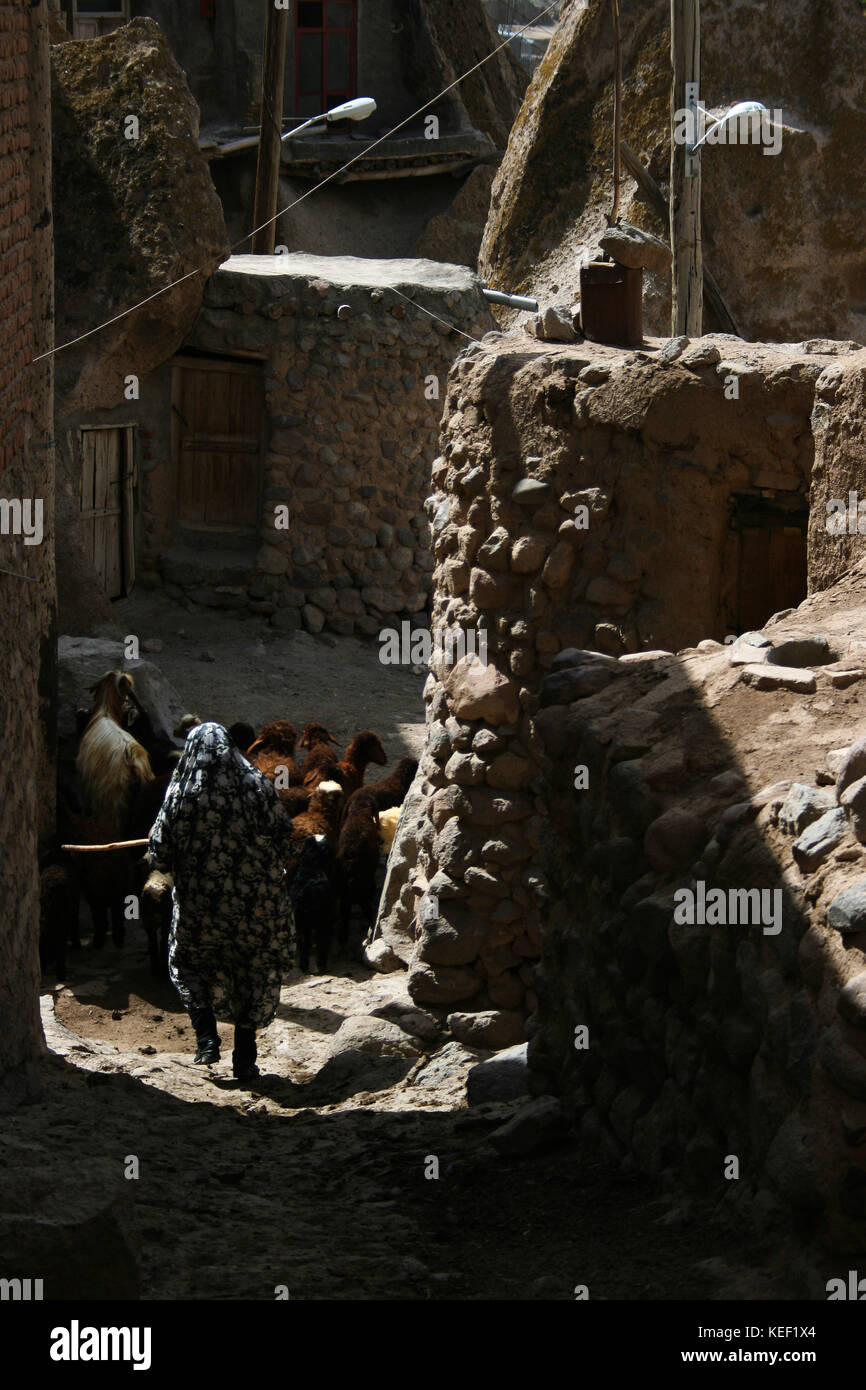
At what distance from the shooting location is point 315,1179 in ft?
16.5

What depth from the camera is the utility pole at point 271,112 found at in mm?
16516

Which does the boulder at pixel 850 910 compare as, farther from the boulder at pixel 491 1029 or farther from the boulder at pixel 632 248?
the boulder at pixel 632 248

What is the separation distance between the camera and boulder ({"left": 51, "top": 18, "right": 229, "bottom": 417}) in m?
12.5

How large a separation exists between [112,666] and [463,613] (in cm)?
421

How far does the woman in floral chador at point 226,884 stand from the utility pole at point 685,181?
519cm

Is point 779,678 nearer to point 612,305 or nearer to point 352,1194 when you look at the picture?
point 352,1194

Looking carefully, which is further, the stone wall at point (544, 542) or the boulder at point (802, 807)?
the stone wall at point (544, 542)

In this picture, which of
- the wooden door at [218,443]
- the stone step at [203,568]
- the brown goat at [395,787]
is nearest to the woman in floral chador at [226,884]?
the brown goat at [395,787]

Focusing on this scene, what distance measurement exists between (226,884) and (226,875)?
0.04 m

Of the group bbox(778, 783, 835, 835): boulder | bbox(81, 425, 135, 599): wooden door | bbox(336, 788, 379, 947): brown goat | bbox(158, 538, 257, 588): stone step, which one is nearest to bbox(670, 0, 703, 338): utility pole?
bbox(336, 788, 379, 947): brown goat

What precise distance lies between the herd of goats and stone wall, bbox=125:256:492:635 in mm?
4014

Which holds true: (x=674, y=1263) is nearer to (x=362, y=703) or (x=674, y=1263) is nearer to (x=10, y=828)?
(x=10, y=828)

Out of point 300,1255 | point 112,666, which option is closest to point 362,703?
point 112,666

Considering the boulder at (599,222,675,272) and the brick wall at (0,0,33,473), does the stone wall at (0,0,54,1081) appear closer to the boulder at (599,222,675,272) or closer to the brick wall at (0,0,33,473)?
the brick wall at (0,0,33,473)
